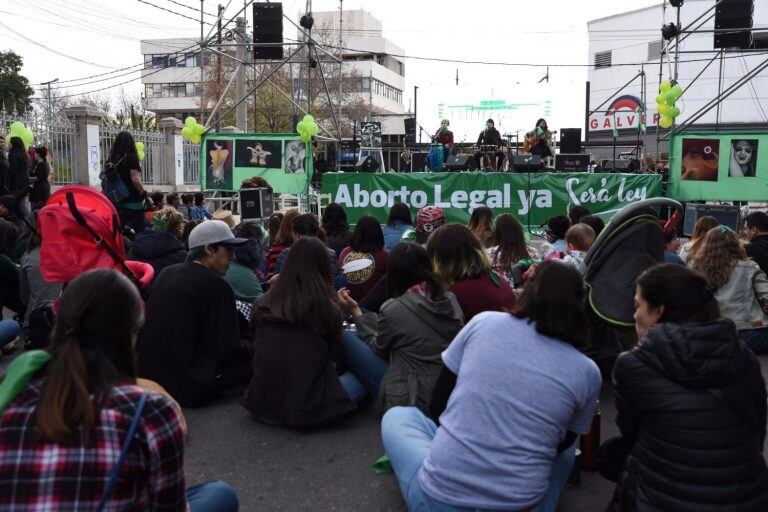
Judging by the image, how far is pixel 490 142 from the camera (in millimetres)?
17312

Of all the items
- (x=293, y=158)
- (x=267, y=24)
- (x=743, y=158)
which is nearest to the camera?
(x=743, y=158)

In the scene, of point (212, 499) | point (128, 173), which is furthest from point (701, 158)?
point (212, 499)

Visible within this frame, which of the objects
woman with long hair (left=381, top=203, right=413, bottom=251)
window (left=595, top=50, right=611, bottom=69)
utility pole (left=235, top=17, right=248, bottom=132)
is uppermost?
window (left=595, top=50, right=611, bottom=69)

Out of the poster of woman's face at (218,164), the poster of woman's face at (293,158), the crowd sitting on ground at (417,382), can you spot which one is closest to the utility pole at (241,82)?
the poster of woman's face at (218,164)

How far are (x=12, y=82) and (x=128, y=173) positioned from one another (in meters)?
33.3

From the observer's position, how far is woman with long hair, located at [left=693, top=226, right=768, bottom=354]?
6026 millimetres

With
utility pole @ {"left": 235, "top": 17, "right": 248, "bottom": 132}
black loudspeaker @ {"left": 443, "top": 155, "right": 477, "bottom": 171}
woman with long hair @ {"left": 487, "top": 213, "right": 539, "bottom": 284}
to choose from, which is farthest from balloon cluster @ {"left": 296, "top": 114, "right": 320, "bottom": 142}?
woman with long hair @ {"left": 487, "top": 213, "right": 539, "bottom": 284}

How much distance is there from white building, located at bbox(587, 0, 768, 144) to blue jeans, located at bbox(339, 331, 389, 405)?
2812 cm

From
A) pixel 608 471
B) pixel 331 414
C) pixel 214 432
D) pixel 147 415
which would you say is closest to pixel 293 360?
pixel 331 414

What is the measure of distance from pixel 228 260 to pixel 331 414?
125 centimetres

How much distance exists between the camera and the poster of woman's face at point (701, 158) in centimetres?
1167

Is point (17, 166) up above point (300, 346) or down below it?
above

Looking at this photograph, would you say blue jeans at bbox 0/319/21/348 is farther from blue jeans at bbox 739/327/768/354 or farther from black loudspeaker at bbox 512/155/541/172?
black loudspeaker at bbox 512/155/541/172

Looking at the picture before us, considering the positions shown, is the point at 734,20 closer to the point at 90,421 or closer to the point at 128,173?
the point at 128,173
